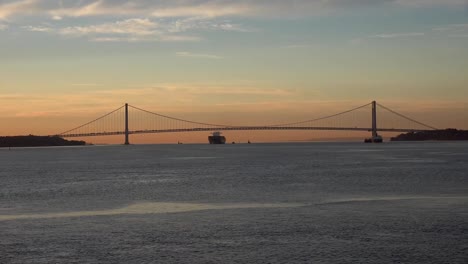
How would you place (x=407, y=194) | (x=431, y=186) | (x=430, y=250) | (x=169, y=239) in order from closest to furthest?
(x=430, y=250) < (x=169, y=239) < (x=407, y=194) < (x=431, y=186)

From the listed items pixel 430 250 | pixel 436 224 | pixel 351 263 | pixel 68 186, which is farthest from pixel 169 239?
pixel 68 186

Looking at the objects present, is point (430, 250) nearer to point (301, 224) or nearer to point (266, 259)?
point (266, 259)

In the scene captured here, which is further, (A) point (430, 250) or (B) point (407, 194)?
(B) point (407, 194)

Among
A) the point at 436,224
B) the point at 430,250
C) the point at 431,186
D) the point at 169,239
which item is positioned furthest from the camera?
the point at 431,186

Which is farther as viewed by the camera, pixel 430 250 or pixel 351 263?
pixel 430 250

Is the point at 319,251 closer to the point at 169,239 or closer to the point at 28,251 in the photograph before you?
the point at 169,239

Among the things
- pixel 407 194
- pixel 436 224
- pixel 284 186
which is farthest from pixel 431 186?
pixel 436 224

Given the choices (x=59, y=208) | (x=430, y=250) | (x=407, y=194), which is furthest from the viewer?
(x=407, y=194)

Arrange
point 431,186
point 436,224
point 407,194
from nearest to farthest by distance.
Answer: point 436,224, point 407,194, point 431,186
